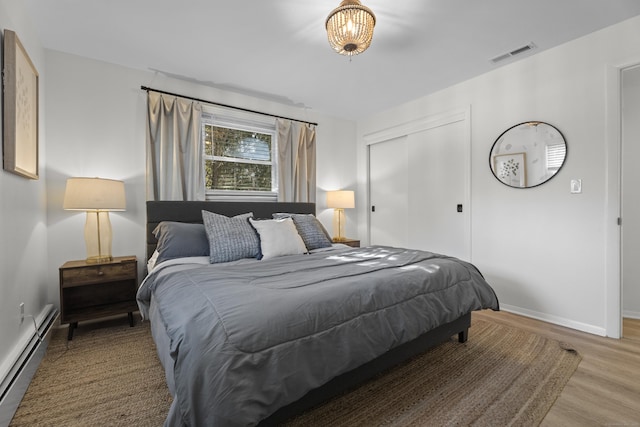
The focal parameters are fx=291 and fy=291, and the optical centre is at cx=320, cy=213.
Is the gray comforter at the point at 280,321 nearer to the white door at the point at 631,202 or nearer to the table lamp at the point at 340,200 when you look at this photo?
the table lamp at the point at 340,200

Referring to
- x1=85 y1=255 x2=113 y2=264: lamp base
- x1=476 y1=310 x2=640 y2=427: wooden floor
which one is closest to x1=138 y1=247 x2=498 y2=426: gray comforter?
x1=476 y1=310 x2=640 y2=427: wooden floor

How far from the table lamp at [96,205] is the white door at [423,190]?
3414mm

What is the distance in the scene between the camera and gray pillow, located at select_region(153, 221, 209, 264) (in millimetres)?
2540

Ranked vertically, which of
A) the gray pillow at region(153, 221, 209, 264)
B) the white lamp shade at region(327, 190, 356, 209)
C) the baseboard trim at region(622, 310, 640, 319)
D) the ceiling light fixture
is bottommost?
the baseboard trim at region(622, 310, 640, 319)

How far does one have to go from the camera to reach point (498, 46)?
2736 mm

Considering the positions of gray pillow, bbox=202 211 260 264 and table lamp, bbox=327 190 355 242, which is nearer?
gray pillow, bbox=202 211 260 264

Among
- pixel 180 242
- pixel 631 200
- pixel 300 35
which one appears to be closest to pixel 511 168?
pixel 631 200

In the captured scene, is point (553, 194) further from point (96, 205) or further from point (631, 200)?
point (96, 205)

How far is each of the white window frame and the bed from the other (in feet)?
4.20

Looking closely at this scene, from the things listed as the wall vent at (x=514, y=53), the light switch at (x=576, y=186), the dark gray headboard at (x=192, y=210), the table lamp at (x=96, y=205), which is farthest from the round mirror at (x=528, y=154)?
the table lamp at (x=96, y=205)

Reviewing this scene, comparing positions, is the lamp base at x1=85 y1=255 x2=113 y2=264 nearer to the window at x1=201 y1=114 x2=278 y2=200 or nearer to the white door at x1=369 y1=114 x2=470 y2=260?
the window at x1=201 y1=114 x2=278 y2=200

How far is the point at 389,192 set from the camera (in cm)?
450

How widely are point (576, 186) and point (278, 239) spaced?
109 inches

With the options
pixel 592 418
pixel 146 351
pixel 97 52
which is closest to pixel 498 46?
pixel 592 418
